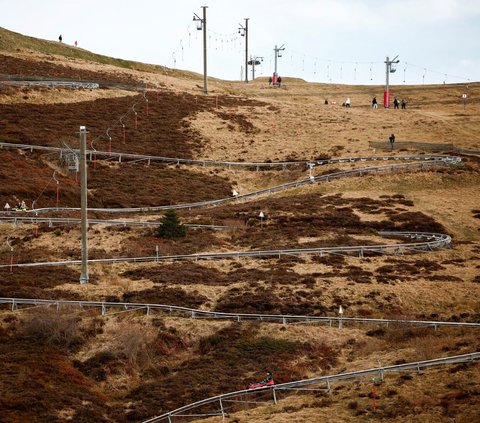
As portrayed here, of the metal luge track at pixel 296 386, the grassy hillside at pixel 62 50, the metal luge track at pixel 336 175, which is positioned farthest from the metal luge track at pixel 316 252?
the grassy hillside at pixel 62 50

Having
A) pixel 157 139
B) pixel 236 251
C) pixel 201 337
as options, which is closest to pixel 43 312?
pixel 201 337

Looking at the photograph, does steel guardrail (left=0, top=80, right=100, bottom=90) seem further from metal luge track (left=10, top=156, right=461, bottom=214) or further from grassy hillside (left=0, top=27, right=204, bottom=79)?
metal luge track (left=10, top=156, right=461, bottom=214)

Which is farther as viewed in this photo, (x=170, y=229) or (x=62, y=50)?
(x=62, y=50)

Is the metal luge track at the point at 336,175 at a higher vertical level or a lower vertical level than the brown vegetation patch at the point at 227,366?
higher

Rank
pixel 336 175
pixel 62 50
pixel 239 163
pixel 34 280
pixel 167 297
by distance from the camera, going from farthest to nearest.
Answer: pixel 62 50 → pixel 239 163 → pixel 336 175 → pixel 34 280 → pixel 167 297

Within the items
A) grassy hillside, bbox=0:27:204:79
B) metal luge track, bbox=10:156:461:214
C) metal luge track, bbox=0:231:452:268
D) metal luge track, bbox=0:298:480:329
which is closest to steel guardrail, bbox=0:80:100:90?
grassy hillside, bbox=0:27:204:79

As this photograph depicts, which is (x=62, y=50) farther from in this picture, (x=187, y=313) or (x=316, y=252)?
(x=187, y=313)

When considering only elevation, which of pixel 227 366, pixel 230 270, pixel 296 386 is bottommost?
pixel 227 366

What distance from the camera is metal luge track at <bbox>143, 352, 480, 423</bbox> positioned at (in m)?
36.0

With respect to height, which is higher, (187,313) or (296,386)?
(187,313)

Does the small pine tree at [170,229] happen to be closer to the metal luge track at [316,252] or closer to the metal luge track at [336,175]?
the metal luge track at [316,252]

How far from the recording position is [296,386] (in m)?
37.3

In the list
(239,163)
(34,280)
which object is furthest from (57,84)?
(34,280)

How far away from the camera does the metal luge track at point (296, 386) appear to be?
118 feet
